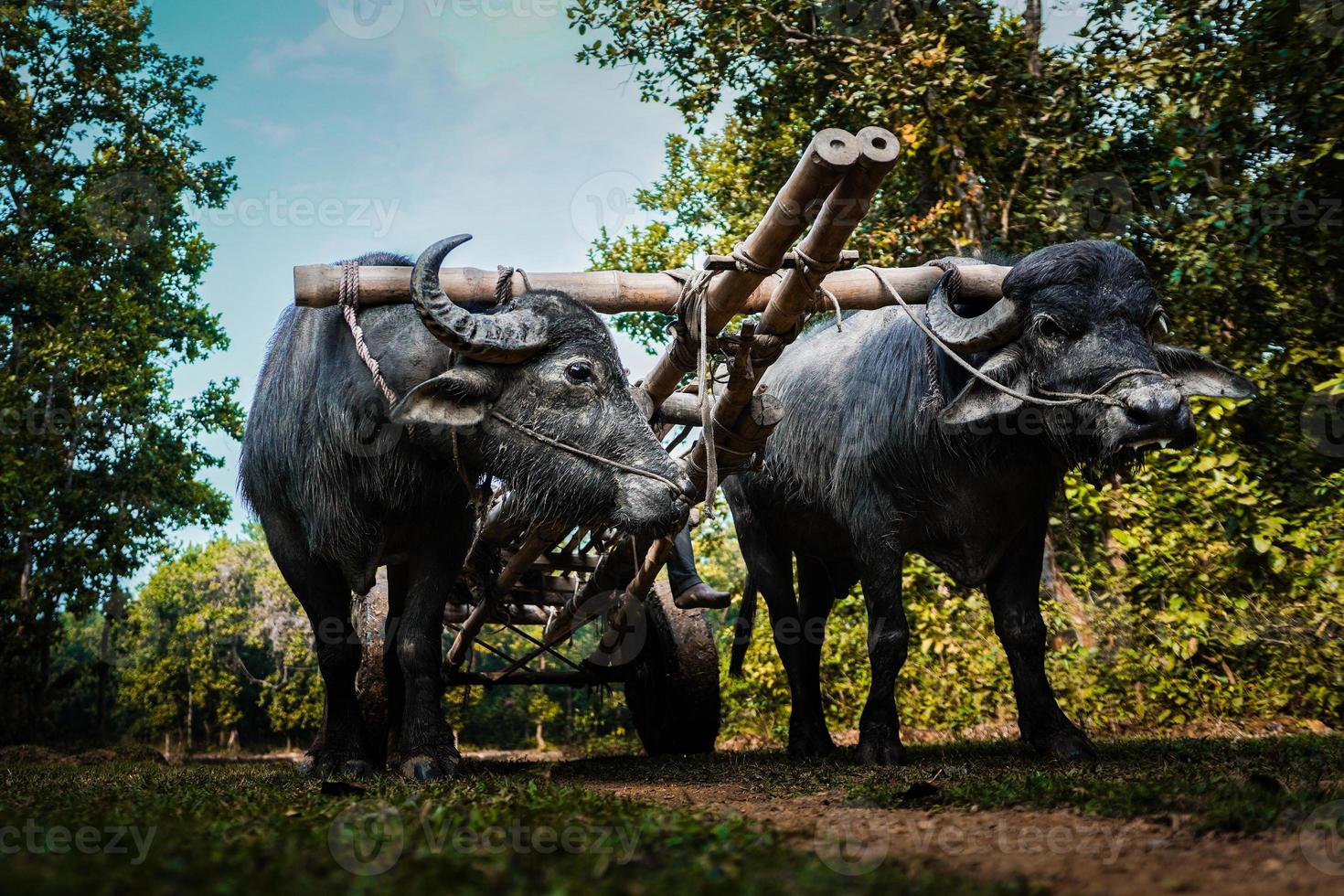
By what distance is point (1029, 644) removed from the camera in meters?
4.73

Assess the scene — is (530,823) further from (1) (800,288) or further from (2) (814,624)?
(2) (814,624)

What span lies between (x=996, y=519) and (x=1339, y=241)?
4258mm

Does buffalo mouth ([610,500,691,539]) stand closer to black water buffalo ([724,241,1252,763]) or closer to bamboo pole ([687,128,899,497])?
bamboo pole ([687,128,899,497])

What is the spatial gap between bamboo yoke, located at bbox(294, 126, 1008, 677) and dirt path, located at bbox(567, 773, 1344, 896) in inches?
69.6

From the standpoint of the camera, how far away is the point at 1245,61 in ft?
23.8

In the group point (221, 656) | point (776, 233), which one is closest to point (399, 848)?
point (776, 233)

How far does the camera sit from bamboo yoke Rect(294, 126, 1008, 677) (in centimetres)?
368

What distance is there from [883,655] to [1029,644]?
666 mm

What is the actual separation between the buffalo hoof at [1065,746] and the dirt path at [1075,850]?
1772 millimetres

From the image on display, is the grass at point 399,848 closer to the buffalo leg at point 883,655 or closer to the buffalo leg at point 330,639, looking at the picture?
the buffalo leg at point 330,639

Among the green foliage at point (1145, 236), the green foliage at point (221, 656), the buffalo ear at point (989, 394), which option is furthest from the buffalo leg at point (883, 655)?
the green foliage at point (221, 656)

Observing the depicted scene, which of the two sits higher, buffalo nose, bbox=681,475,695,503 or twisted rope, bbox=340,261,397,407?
twisted rope, bbox=340,261,397,407

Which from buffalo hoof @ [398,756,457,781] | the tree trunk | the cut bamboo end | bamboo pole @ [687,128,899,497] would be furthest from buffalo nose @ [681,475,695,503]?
the tree trunk

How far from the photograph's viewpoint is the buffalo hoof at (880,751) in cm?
459
